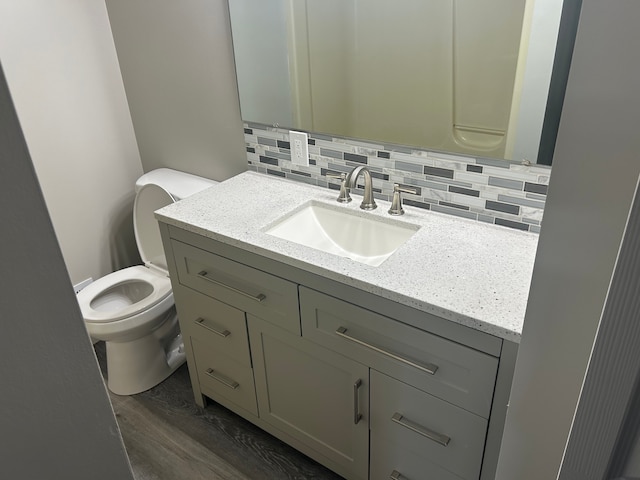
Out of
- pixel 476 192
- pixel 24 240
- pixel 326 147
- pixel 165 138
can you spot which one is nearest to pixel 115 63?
pixel 165 138

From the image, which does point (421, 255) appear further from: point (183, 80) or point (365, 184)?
point (183, 80)

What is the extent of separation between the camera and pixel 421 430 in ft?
4.17

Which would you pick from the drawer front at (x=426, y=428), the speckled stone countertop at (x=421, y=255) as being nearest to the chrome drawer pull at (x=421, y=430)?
the drawer front at (x=426, y=428)

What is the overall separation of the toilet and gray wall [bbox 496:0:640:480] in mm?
1593

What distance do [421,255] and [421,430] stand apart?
17.5 inches

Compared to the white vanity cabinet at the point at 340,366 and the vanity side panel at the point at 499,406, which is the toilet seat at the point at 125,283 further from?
the vanity side panel at the point at 499,406

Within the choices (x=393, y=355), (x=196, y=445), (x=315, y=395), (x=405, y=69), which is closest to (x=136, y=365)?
(x=196, y=445)

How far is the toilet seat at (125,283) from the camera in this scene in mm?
1901

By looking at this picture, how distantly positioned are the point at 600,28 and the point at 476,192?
105 centimetres

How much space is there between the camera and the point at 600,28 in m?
0.41

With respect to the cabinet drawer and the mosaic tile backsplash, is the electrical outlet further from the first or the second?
the cabinet drawer

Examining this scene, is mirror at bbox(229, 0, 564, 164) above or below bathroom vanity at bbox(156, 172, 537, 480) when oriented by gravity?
above

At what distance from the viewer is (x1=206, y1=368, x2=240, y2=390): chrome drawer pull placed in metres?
1.76

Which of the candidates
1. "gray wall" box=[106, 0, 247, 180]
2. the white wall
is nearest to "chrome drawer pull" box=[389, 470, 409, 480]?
"gray wall" box=[106, 0, 247, 180]
